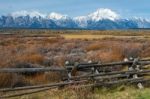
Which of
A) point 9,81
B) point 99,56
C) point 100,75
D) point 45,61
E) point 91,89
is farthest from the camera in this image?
point 99,56

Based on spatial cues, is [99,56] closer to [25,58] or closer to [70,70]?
[25,58]

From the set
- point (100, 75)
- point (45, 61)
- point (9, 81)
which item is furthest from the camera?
point (45, 61)

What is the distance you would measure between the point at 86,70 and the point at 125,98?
497 centimetres

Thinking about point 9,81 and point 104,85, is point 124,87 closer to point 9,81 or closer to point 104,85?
point 104,85

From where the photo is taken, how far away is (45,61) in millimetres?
23172

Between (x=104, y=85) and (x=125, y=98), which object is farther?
(x=104, y=85)

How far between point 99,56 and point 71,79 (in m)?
11.2

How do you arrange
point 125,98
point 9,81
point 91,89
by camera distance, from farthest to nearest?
point 9,81, point 91,89, point 125,98

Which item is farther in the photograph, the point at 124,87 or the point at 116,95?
the point at 124,87

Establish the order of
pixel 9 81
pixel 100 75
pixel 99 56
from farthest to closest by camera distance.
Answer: pixel 99 56 < pixel 9 81 < pixel 100 75

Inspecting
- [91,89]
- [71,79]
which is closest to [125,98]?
[91,89]

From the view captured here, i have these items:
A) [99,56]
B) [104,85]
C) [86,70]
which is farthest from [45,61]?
[104,85]

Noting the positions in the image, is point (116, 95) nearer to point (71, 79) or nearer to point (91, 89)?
point (91, 89)

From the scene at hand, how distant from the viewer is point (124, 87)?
13555mm
